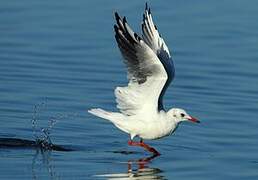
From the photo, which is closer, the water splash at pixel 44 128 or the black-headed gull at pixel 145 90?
the black-headed gull at pixel 145 90

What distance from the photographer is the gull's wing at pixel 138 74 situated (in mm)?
14031

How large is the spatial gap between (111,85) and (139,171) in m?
4.00

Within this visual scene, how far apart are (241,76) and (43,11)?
4744 millimetres

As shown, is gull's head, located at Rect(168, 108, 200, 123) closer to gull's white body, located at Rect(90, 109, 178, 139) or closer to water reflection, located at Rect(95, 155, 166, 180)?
gull's white body, located at Rect(90, 109, 178, 139)

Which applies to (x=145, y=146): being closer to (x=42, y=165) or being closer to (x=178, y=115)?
(x=178, y=115)

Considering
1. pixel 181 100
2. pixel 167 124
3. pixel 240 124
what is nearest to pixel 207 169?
pixel 167 124

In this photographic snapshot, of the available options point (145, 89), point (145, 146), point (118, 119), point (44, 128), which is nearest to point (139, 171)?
point (145, 146)

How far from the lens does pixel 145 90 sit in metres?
14.5

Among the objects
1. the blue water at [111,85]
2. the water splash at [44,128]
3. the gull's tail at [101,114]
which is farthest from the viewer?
the water splash at [44,128]

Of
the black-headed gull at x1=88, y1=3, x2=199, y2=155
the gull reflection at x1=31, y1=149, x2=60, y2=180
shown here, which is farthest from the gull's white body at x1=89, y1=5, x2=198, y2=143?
the gull reflection at x1=31, y1=149, x2=60, y2=180

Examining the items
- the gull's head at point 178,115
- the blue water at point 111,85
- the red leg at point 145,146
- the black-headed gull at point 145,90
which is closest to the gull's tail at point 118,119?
the black-headed gull at point 145,90

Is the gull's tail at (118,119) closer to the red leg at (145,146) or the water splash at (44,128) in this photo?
the red leg at (145,146)

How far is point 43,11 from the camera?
2172 centimetres

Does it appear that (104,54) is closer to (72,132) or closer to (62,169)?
(72,132)
